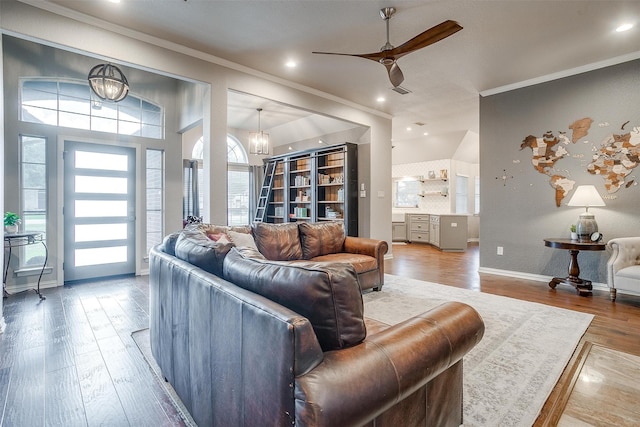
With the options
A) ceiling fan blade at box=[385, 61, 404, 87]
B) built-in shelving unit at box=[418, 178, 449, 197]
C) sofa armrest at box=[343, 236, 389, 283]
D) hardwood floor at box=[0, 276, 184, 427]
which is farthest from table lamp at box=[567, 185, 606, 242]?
built-in shelving unit at box=[418, 178, 449, 197]

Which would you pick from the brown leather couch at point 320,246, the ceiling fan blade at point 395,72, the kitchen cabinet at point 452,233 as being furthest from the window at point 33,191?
the kitchen cabinet at point 452,233

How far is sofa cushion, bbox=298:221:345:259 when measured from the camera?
13.0ft

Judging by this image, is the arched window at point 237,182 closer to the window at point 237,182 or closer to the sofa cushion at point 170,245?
the window at point 237,182

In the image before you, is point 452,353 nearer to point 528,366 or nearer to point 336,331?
Answer: point 336,331

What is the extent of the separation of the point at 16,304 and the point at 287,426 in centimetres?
424

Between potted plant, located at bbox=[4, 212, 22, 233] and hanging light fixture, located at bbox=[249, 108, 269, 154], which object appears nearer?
potted plant, located at bbox=[4, 212, 22, 233]

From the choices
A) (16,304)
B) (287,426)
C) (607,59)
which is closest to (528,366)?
(287,426)

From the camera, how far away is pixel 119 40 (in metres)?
3.32

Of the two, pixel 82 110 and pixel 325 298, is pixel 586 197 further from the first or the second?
pixel 82 110

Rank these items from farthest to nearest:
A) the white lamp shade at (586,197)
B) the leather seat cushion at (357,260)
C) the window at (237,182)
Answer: the window at (237,182), the white lamp shade at (586,197), the leather seat cushion at (357,260)

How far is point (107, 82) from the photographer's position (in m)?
3.50

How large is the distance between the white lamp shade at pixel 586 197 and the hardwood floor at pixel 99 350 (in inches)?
44.9

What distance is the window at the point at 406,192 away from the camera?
32.8 feet

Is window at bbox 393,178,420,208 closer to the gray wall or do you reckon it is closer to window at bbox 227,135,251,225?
the gray wall
